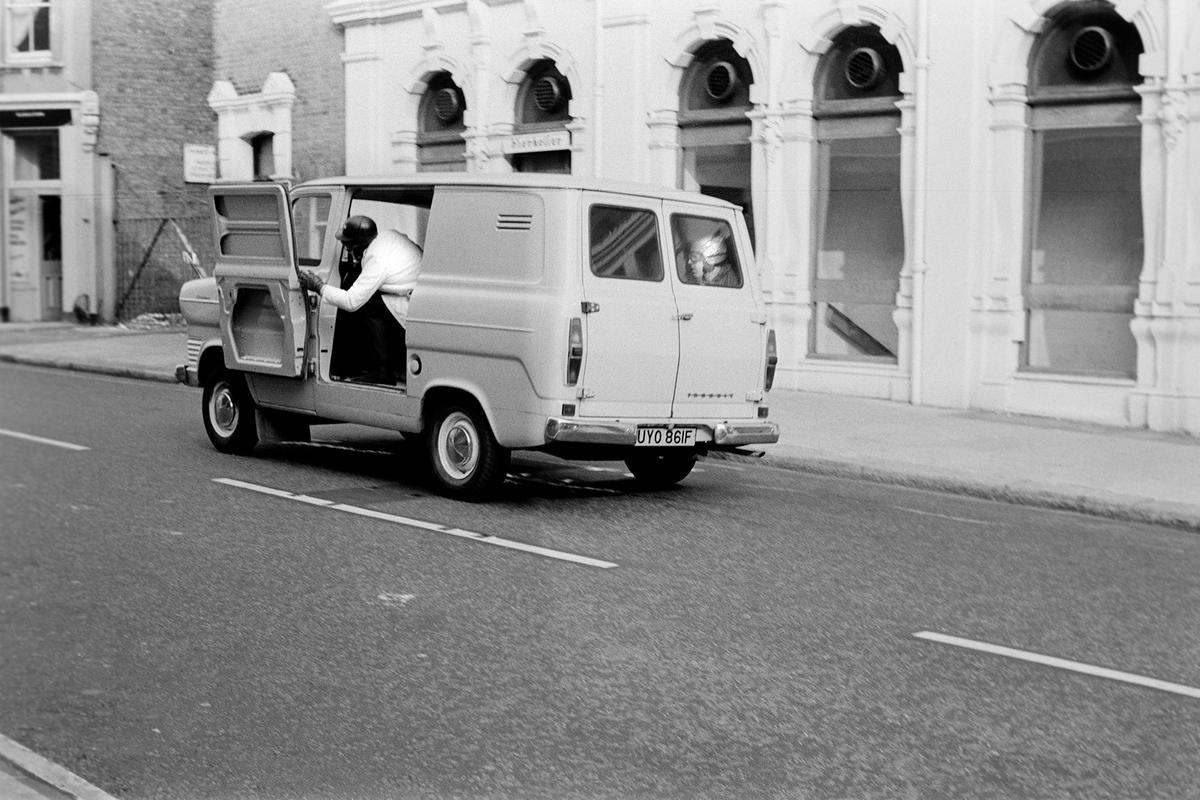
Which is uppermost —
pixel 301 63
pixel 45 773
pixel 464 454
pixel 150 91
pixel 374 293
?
pixel 150 91

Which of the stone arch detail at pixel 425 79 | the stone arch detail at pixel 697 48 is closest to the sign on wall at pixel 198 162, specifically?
the stone arch detail at pixel 425 79

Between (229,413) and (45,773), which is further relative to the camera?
(229,413)

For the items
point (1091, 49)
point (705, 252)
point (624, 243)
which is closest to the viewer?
point (624, 243)

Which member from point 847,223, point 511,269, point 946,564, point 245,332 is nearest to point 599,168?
point 847,223

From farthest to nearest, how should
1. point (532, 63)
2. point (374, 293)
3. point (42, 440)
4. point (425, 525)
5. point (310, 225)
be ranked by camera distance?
point (532, 63) → point (42, 440) → point (310, 225) → point (374, 293) → point (425, 525)

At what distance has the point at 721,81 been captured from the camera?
1933 cm

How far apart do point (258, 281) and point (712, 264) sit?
131 inches

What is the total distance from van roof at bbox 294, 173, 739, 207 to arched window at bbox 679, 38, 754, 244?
28.1 ft

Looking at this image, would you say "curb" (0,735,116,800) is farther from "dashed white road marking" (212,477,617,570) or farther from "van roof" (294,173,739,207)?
"van roof" (294,173,739,207)

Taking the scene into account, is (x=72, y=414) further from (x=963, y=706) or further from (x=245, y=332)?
(x=963, y=706)

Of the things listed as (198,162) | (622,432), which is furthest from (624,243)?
(198,162)

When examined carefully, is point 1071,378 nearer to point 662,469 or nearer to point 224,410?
point 662,469

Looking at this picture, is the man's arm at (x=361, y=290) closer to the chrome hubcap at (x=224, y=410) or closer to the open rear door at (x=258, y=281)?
the open rear door at (x=258, y=281)

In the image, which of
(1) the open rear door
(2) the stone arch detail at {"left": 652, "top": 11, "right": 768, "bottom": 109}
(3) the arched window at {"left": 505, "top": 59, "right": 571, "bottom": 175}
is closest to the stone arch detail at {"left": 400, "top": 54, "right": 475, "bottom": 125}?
(3) the arched window at {"left": 505, "top": 59, "right": 571, "bottom": 175}
